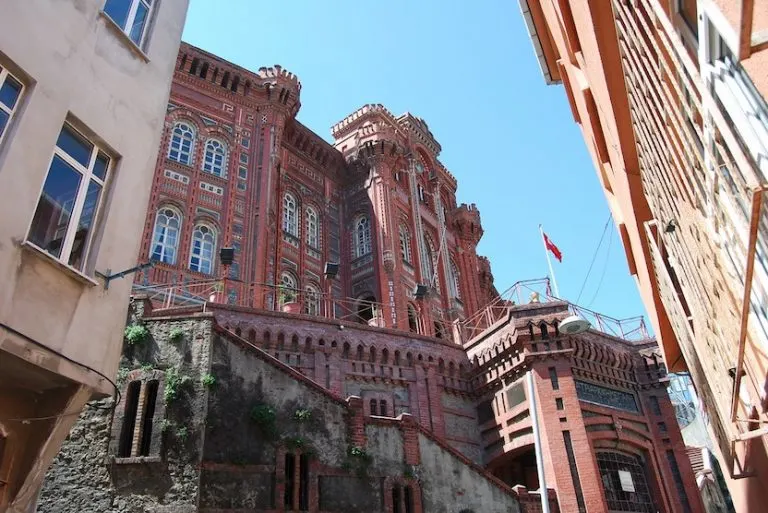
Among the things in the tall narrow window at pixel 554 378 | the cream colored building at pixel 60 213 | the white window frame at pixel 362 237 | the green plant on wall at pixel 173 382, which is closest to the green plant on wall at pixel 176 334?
the green plant on wall at pixel 173 382

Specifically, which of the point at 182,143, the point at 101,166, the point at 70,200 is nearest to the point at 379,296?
the point at 182,143

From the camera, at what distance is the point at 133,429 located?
11359 mm

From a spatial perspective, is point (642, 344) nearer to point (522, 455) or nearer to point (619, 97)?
A: point (522, 455)

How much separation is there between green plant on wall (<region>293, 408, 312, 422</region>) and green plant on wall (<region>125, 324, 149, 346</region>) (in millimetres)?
3456

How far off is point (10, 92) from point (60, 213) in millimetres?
1379

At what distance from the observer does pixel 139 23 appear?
30.3 feet

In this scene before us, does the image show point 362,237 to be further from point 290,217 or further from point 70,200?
point 70,200

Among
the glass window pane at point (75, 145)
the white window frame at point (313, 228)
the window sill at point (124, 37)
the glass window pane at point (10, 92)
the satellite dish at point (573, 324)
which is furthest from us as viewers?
the white window frame at point (313, 228)

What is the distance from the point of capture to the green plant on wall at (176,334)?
12422mm

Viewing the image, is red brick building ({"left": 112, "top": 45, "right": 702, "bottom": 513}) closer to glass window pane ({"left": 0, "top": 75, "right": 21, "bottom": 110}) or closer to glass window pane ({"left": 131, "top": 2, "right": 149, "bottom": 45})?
glass window pane ({"left": 131, "top": 2, "right": 149, "bottom": 45})

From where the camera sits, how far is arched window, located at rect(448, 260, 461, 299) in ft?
108

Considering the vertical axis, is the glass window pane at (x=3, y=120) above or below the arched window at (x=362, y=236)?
below

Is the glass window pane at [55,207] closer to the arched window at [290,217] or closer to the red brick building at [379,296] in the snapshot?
the red brick building at [379,296]

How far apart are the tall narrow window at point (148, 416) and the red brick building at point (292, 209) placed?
883 centimetres
